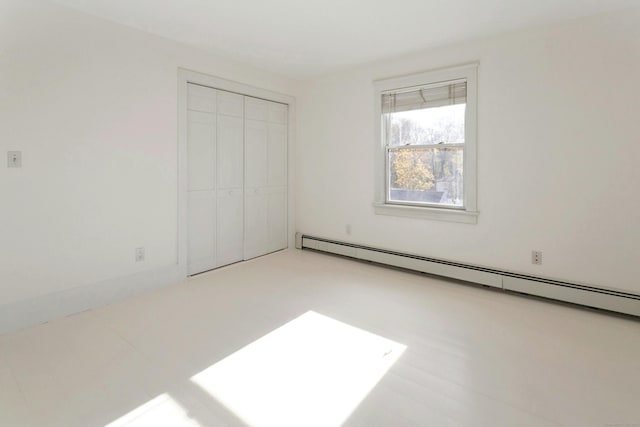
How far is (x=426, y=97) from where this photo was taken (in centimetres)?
375

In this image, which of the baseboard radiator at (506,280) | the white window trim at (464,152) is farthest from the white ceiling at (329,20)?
the baseboard radiator at (506,280)

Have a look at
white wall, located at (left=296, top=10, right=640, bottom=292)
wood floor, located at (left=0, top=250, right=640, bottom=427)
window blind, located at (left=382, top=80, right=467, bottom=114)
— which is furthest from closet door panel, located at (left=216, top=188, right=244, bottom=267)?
window blind, located at (left=382, top=80, right=467, bottom=114)

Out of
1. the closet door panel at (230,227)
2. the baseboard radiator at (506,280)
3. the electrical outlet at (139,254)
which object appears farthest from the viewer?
the closet door panel at (230,227)

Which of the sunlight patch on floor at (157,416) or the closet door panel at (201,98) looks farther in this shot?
the closet door panel at (201,98)

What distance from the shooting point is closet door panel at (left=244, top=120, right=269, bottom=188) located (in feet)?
14.1

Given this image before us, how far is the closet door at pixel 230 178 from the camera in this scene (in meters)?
3.97

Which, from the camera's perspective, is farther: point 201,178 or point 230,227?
point 230,227

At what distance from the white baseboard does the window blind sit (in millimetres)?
2990

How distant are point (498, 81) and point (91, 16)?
360 cm

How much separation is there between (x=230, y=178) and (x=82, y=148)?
1564 millimetres

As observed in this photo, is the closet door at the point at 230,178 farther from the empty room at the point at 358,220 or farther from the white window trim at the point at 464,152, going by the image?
the white window trim at the point at 464,152

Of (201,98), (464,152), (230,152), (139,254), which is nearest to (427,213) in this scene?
(464,152)

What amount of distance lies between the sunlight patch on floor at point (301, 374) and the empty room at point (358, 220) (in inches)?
0.6

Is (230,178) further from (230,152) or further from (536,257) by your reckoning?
(536,257)
